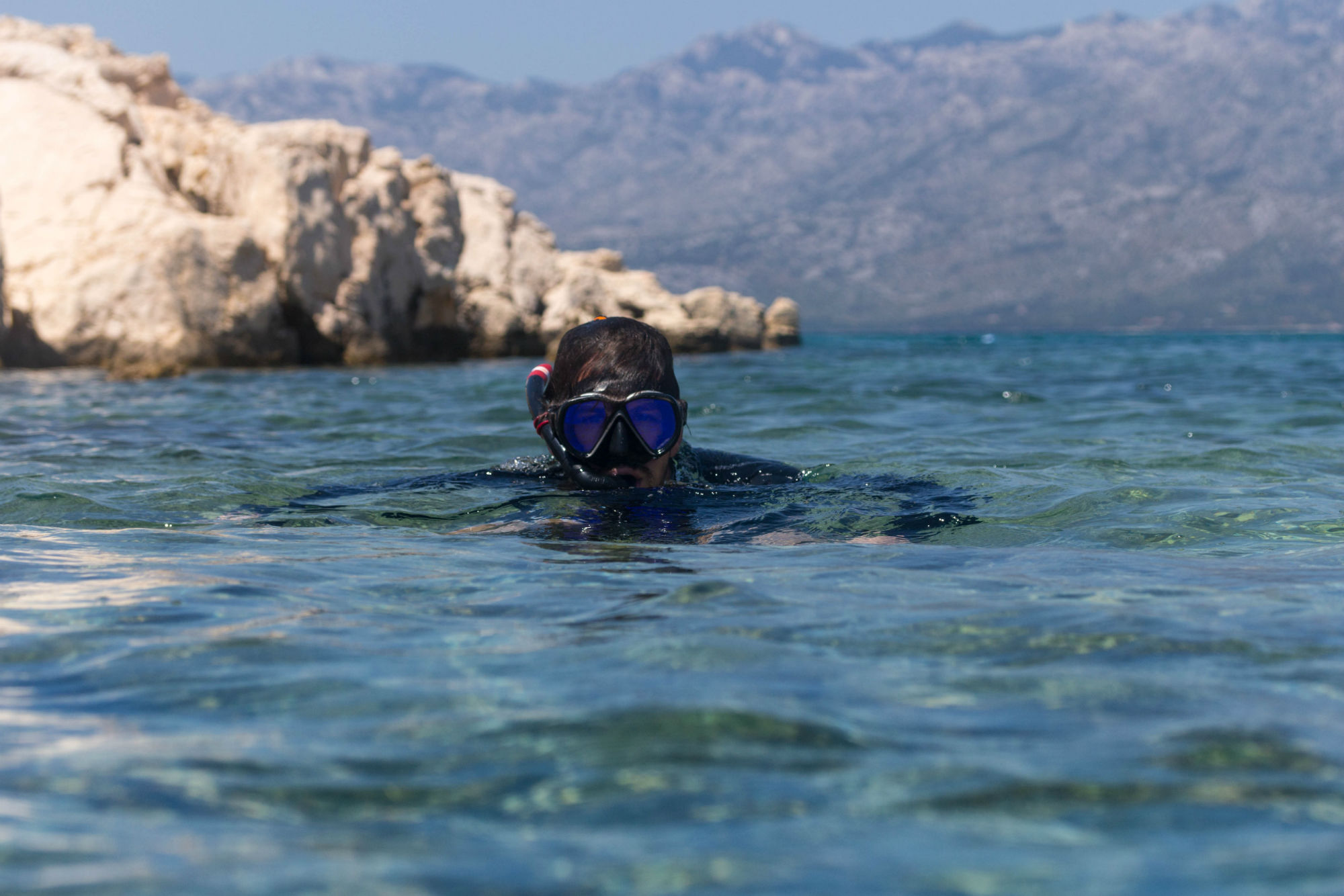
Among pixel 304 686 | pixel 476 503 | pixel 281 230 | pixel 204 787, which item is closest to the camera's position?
pixel 204 787

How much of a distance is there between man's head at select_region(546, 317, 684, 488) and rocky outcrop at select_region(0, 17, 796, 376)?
13081 mm

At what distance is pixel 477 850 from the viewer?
5.14ft

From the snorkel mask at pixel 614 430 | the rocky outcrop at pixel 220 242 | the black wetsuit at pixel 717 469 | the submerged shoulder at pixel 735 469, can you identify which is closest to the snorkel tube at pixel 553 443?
the snorkel mask at pixel 614 430

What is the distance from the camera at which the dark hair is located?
14.0 ft

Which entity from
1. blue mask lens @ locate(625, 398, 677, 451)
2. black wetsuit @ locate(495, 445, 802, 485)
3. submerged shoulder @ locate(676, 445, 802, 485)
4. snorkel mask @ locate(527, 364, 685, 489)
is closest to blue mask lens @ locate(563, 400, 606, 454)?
snorkel mask @ locate(527, 364, 685, 489)

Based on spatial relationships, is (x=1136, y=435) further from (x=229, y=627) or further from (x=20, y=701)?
(x=20, y=701)

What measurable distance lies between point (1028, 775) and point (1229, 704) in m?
0.58

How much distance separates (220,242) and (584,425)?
1507 centimetres

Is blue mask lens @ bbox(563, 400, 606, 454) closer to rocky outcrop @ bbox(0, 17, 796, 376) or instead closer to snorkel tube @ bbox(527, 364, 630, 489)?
snorkel tube @ bbox(527, 364, 630, 489)

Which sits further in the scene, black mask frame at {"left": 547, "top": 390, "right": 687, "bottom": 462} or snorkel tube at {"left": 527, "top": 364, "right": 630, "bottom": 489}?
snorkel tube at {"left": 527, "top": 364, "right": 630, "bottom": 489}

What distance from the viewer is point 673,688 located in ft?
7.29

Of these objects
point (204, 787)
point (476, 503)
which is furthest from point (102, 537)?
point (204, 787)

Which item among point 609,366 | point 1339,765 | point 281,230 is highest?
point 281,230

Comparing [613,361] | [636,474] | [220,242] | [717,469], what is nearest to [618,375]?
[613,361]
